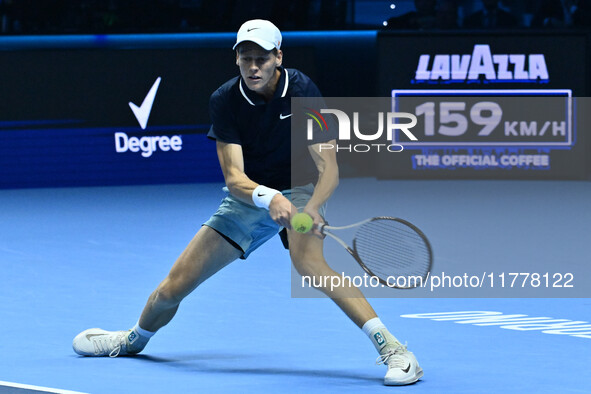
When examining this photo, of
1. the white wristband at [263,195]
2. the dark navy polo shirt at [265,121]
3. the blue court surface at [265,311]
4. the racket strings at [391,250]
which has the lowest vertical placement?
the blue court surface at [265,311]

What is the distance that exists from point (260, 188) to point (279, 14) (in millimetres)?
9252

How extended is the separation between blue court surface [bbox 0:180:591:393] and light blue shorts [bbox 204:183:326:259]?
2.07 feet

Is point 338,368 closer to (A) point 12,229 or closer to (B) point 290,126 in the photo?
(B) point 290,126

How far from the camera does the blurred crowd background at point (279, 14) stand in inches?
540

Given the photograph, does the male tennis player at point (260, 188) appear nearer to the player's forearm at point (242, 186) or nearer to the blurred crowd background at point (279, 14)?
the player's forearm at point (242, 186)

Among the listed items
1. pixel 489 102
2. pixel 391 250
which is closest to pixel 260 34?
pixel 391 250

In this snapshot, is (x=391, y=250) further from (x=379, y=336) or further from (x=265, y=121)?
(x=265, y=121)

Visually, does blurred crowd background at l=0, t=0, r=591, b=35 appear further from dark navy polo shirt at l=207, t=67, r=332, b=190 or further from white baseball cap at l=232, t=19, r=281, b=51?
white baseball cap at l=232, t=19, r=281, b=51

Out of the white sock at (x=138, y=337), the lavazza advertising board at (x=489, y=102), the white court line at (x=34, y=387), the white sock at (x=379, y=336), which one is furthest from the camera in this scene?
the lavazza advertising board at (x=489, y=102)

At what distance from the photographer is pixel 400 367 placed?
16.3 feet

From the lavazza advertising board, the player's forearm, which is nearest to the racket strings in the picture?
the player's forearm

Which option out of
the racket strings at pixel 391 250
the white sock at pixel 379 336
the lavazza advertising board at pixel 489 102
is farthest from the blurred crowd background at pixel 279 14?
the white sock at pixel 379 336

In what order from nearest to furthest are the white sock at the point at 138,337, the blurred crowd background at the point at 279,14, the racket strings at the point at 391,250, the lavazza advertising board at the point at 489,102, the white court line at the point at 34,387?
the white court line at the point at 34,387 < the racket strings at the point at 391,250 < the white sock at the point at 138,337 < the lavazza advertising board at the point at 489,102 < the blurred crowd background at the point at 279,14

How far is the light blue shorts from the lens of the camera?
17.5 feet
